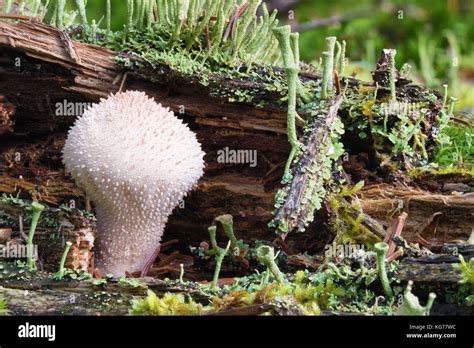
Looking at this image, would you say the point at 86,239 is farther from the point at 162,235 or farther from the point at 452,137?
the point at 452,137

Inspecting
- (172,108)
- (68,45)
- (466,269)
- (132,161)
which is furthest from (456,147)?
(68,45)

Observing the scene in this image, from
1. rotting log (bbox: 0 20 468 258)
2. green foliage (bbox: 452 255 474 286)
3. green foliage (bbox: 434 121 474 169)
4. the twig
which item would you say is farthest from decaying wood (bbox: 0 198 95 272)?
green foliage (bbox: 434 121 474 169)

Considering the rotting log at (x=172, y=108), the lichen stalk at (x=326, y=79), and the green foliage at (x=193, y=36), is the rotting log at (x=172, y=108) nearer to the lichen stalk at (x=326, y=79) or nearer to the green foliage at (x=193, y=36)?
the green foliage at (x=193, y=36)

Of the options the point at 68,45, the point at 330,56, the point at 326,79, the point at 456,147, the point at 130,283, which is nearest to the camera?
the point at 130,283

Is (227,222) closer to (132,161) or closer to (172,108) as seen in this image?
(132,161)

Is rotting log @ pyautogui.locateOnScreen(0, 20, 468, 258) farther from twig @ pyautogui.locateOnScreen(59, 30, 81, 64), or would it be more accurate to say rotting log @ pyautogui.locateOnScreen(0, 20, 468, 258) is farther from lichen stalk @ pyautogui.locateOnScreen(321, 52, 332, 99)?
lichen stalk @ pyautogui.locateOnScreen(321, 52, 332, 99)

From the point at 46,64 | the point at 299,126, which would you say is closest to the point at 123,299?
the point at 299,126

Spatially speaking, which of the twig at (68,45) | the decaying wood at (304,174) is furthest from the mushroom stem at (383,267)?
the twig at (68,45)
